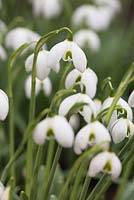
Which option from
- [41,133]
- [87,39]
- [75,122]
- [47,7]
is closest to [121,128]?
[41,133]

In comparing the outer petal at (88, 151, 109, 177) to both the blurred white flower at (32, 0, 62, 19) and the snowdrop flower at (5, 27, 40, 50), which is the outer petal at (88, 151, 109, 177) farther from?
the blurred white flower at (32, 0, 62, 19)

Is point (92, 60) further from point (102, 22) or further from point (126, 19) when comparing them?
point (126, 19)

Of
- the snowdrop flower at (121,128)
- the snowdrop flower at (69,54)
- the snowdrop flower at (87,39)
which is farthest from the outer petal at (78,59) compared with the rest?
the snowdrop flower at (87,39)

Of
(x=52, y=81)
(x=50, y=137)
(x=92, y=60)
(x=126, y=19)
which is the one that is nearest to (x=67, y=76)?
(x=50, y=137)

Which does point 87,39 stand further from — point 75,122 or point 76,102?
point 76,102

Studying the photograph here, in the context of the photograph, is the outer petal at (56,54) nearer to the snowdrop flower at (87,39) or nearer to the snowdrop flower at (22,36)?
the snowdrop flower at (22,36)

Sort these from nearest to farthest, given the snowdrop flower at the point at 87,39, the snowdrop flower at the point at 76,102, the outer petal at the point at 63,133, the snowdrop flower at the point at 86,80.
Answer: the outer petal at the point at 63,133 → the snowdrop flower at the point at 76,102 → the snowdrop flower at the point at 86,80 → the snowdrop flower at the point at 87,39
